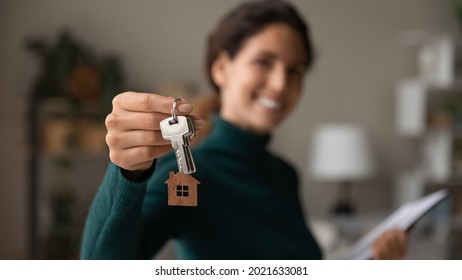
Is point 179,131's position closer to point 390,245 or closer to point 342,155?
point 390,245

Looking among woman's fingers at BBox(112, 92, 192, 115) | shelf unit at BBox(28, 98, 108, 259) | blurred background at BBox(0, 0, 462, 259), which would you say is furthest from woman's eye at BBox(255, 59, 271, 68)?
shelf unit at BBox(28, 98, 108, 259)

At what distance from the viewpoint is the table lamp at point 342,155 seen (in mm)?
1811

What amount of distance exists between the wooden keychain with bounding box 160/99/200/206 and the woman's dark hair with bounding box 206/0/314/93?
4.2 inches

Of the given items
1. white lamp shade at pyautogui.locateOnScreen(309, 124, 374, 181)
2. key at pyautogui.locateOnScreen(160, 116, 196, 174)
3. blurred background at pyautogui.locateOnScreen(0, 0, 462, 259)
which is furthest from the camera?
white lamp shade at pyautogui.locateOnScreen(309, 124, 374, 181)

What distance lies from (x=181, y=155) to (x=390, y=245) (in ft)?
0.59

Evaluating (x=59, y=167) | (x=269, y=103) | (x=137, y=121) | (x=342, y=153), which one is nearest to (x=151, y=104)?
(x=137, y=121)

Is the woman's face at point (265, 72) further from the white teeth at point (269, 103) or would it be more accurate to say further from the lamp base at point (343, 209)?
the lamp base at point (343, 209)

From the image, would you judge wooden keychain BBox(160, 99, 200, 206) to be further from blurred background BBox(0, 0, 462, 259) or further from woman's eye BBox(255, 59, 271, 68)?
blurred background BBox(0, 0, 462, 259)

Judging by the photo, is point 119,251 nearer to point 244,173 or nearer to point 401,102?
point 244,173

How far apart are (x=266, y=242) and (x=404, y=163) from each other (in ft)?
6.27

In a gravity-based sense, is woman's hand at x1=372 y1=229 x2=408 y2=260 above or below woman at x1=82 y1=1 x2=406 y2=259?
below

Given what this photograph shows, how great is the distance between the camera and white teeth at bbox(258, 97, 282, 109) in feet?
1.00

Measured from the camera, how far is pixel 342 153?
1821 mm
